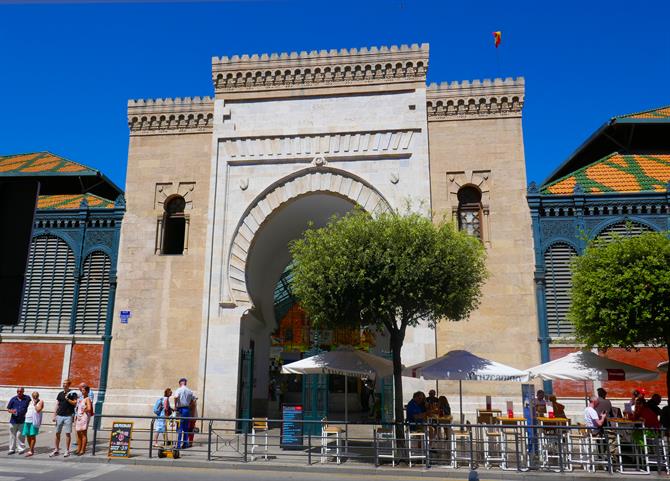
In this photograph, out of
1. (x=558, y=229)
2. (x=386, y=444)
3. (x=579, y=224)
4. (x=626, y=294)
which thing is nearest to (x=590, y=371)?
(x=626, y=294)

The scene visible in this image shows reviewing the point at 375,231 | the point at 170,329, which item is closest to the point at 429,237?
the point at 375,231

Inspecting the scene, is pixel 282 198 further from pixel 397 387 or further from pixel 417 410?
pixel 417 410

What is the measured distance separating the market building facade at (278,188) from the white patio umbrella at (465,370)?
323 centimetres

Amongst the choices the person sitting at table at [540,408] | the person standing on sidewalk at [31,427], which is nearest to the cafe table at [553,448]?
the person sitting at table at [540,408]

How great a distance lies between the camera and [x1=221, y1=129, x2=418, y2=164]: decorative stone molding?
56.9 feet

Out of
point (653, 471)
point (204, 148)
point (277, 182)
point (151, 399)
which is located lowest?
point (653, 471)

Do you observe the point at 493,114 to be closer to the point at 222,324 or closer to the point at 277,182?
the point at 277,182

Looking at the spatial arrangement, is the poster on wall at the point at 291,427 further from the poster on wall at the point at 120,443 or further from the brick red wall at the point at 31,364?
the brick red wall at the point at 31,364

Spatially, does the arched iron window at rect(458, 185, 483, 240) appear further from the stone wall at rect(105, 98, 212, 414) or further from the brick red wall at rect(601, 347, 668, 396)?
the stone wall at rect(105, 98, 212, 414)

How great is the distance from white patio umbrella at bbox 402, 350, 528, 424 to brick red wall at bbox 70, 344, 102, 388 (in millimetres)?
10365

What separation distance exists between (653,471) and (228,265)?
470 inches

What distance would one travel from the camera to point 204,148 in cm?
1841

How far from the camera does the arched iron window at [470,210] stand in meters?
16.9

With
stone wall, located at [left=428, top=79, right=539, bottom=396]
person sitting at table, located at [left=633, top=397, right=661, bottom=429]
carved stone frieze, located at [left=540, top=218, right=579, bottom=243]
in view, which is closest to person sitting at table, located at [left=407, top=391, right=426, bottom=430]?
stone wall, located at [left=428, top=79, right=539, bottom=396]
